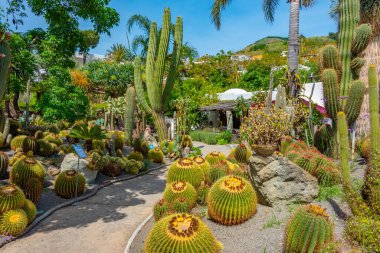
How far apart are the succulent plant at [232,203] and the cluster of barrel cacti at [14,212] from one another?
3.17 meters

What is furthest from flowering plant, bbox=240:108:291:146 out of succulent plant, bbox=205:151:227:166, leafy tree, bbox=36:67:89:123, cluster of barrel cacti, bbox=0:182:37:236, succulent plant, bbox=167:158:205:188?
leafy tree, bbox=36:67:89:123

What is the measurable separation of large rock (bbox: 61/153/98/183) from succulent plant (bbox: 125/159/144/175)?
1618mm

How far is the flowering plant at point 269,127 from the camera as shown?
959cm

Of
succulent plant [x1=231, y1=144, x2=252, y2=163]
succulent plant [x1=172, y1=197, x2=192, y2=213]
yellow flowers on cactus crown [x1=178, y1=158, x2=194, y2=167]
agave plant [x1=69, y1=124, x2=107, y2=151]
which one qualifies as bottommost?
succulent plant [x1=172, y1=197, x2=192, y2=213]

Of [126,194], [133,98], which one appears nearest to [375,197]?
[126,194]

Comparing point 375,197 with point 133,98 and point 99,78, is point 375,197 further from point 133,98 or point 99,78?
point 99,78

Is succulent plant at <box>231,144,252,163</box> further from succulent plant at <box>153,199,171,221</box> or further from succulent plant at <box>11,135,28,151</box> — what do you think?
succulent plant at <box>11,135,28,151</box>

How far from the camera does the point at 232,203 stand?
495cm

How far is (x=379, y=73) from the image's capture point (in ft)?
38.1

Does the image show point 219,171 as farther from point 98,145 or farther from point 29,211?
point 98,145

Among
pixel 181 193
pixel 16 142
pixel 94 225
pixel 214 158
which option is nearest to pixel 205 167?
pixel 214 158

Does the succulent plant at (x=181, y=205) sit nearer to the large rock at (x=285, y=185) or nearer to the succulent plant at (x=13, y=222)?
the large rock at (x=285, y=185)

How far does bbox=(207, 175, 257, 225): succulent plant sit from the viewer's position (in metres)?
4.94

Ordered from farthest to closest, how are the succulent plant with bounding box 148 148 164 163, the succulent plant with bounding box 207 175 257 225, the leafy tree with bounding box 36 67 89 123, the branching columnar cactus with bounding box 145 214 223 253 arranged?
the succulent plant with bounding box 148 148 164 163
the leafy tree with bounding box 36 67 89 123
the succulent plant with bounding box 207 175 257 225
the branching columnar cactus with bounding box 145 214 223 253
